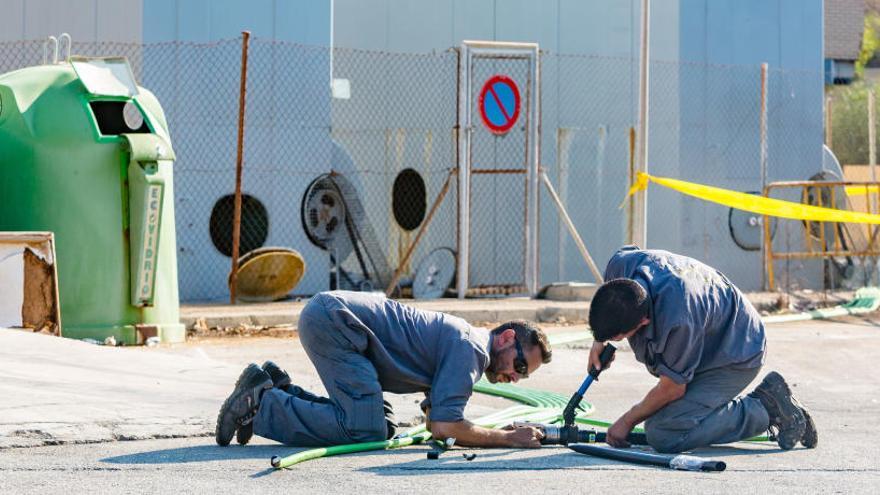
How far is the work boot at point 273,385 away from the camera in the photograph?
6715mm

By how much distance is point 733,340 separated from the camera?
6680mm

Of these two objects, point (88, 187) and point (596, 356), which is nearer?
point (596, 356)

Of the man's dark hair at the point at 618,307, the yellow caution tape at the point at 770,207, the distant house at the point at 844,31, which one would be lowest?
the man's dark hair at the point at 618,307

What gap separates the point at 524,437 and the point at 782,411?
4.16 feet

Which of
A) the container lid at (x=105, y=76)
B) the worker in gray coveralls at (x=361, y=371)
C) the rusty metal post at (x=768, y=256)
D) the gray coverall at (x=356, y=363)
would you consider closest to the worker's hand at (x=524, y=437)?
the worker in gray coveralls at (x=361, y=371)

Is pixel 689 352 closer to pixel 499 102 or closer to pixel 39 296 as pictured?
pixel 39 296

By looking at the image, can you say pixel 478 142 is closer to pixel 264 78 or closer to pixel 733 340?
pixel 264 78

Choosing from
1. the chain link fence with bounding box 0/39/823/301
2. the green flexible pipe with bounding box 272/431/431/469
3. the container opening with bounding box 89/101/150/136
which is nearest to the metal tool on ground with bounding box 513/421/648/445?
the green flexible pipe with bounding box 272/431/431/469

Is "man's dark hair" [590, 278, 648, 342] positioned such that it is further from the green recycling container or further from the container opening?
the container opening

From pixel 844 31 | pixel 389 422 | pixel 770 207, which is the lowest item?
pixel 389 422

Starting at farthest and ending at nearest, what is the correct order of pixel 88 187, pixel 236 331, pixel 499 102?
pixel 499 102 → pixel 236 331 → pixel 88 187

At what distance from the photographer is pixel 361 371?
6504 mm

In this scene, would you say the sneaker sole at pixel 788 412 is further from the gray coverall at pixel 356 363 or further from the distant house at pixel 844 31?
the distant house at pixel 844 31

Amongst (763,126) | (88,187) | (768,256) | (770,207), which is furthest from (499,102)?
(88,187)
